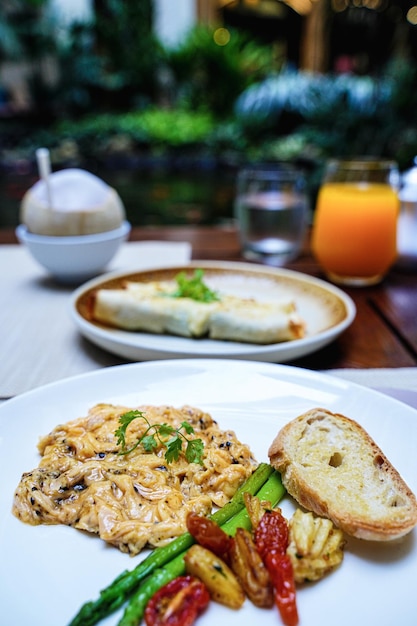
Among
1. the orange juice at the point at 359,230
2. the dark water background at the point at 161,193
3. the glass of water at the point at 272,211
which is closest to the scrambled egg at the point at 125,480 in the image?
the orange juice at the point at 359,230

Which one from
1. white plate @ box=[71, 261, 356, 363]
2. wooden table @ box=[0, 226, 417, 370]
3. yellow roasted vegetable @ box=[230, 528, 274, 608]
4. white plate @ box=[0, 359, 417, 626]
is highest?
yellow roasted vegetable @ box=[230, 528, 274, 608]

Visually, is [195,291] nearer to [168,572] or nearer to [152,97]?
[168,572]

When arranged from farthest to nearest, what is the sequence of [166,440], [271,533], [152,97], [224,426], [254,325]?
[152,97], [254,325], [224,426], [166,440], [271,533]

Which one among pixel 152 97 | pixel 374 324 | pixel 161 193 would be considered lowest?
pixel 161 193

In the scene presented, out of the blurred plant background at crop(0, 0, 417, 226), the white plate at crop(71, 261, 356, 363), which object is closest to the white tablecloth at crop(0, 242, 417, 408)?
the white plate at crop(71, 261, 356, 363)

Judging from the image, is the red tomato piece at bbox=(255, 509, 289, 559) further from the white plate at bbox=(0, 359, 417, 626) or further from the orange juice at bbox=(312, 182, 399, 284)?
the orange juice at bbox=(312, 182, 399, 284)

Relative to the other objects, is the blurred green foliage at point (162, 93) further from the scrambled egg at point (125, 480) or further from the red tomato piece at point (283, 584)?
the red tomato piece at point (283, 584)

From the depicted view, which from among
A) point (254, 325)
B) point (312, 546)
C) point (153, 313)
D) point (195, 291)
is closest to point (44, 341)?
point (153, 313)
